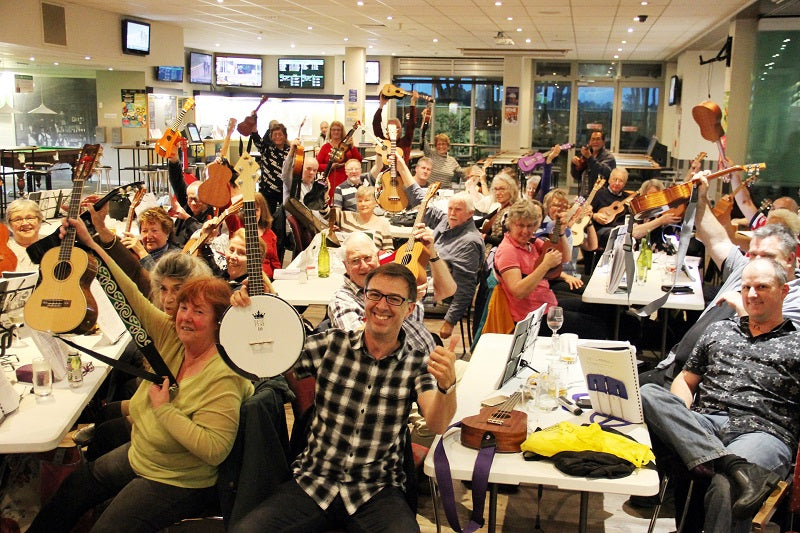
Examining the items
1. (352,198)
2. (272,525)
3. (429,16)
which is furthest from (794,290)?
(429,16)

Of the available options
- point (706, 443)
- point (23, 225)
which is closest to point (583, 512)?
point (706, 443)

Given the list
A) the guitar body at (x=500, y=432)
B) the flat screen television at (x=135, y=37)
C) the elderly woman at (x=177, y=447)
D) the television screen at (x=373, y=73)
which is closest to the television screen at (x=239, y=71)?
the television screen at (x=373, y=73)

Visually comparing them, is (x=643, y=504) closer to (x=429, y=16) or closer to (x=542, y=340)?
(x=542, y=340)

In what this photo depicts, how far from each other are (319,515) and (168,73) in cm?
1516

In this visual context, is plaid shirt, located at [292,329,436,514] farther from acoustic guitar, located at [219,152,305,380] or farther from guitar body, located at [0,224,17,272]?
guitar body, located at [0,224,17,272]

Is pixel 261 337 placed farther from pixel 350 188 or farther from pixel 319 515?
pixel 350 188

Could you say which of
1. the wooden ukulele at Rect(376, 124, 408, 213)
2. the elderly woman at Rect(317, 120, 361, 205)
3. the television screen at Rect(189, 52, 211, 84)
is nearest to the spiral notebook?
the wooden ukulele at Rect(376, 124, 408, 213)

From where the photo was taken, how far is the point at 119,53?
555 inches

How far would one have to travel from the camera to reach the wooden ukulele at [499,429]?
9.21 ft

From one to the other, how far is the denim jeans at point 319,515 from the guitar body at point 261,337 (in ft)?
Result: 1.43

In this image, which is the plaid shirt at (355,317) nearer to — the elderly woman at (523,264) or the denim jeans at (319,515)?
the denim jeans at (319,515)

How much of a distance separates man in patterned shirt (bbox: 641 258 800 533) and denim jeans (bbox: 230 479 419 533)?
1.11 metres

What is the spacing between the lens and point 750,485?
9.62 feet

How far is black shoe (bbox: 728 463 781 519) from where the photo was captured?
287 centimetres
